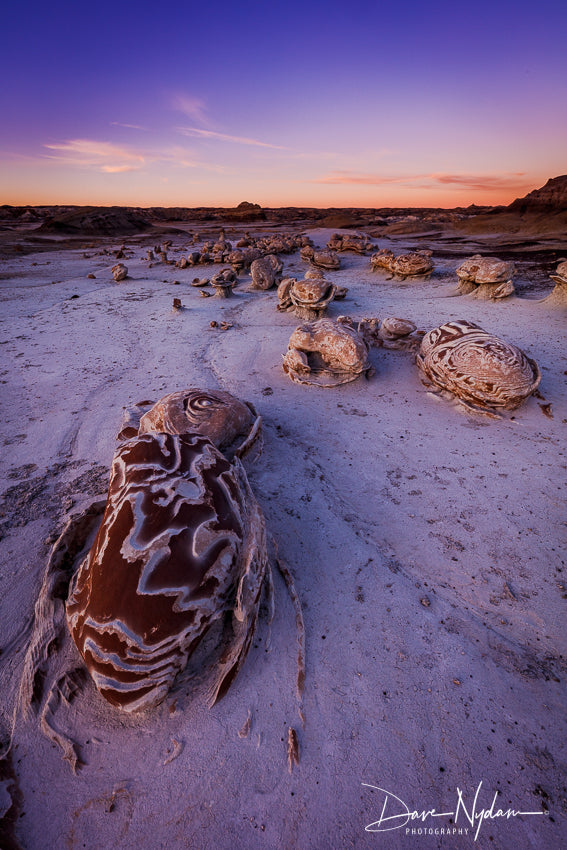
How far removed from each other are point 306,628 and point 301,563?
0.49m

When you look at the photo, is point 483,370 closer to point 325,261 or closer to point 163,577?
point 163,577

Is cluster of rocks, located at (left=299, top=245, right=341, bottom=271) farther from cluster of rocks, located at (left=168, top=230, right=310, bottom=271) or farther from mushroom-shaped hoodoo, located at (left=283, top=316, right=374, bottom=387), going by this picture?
mushroom-shaped hoodoo, located at (left=283, top=316, right=374, bottom=387)

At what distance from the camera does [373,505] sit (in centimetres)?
322

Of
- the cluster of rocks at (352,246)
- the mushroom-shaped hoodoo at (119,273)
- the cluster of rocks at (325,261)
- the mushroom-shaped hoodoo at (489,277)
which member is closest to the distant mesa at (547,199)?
the cluster of rocks at (352,246)

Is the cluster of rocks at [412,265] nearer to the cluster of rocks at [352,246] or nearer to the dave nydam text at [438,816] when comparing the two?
the cluster of rocks at [352,246]

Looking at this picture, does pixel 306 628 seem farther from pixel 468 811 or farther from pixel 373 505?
pixel 373 505

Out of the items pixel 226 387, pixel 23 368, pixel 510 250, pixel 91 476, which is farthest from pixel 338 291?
pixel 510 250

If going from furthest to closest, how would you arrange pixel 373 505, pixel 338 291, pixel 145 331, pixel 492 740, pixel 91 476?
pixel 338 291 → pixel 145 331 → pixel 91 476 → pixel 373 505 → pixel 492 740

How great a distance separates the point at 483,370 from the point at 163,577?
440cm

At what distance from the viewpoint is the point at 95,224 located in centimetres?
3084

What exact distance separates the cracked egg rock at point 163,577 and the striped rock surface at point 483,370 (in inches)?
143

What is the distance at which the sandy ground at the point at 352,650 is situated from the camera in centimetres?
155

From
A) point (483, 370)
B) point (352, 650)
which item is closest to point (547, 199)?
point (483, 370)

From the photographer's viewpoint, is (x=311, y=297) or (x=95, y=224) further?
(x=95, y=224)
